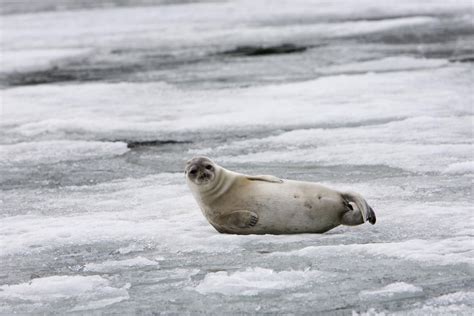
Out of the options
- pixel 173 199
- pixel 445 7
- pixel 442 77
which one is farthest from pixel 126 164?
pixel 445 7

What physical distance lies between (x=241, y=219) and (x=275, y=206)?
0.55 ft

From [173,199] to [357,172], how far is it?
1.17 m

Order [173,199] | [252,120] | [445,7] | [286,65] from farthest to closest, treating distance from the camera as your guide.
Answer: [445,7] → [286,65] → [252,120] → [173,199]

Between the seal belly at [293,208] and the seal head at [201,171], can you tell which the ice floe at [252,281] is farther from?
the seal head at [201,171]

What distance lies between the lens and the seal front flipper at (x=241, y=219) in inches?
185

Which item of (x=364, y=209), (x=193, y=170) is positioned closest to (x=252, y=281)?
(x=364, y=209)

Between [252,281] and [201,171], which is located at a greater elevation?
[201,171]

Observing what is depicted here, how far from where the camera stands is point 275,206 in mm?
4719

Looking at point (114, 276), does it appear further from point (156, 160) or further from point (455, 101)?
point (455, 101)

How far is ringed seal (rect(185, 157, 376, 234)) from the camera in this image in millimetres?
4719

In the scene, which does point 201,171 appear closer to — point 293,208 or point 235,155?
point 293,208

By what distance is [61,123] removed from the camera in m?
7.98

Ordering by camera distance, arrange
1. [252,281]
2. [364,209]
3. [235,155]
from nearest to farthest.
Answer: [252,281]
[364,209]
[235,155]

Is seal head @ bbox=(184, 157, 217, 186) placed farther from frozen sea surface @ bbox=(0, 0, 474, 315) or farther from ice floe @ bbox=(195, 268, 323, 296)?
ice floe @ bbox=(195, 268, 323, 296)
